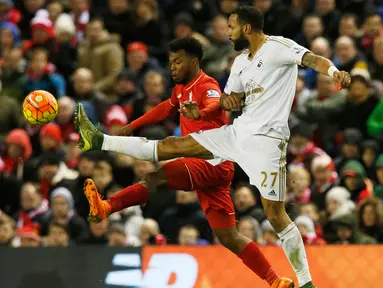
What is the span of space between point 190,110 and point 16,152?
526cm

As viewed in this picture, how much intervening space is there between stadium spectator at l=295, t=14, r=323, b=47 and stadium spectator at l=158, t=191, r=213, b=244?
326cm

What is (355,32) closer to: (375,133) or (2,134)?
(375,133)

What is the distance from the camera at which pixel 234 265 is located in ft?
35.2

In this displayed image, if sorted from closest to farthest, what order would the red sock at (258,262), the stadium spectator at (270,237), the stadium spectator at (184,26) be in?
the red sock at (258,262) → the stadium spectator at (270,237) → the stadium spectator at (184,26)

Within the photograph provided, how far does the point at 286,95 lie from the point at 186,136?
0.91m

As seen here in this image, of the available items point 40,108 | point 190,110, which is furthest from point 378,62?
point 40,108

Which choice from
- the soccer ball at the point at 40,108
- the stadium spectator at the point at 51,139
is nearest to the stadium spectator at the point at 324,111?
the stadium spectator at the point at 51,139

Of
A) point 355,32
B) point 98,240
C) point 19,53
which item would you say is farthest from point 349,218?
point 19,53

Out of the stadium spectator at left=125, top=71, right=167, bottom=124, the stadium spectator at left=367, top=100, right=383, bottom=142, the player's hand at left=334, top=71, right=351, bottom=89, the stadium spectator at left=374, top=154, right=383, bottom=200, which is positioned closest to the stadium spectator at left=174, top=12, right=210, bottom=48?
the stadium spectator at left=125, top=71, right=167, bottom=124

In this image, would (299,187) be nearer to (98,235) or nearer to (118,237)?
(118,237)

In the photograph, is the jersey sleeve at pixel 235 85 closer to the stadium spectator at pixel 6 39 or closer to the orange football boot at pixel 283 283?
the orange football boot at pixel 283 283

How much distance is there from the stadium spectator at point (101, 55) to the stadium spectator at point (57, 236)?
10.6ft

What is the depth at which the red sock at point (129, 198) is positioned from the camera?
9.34 m

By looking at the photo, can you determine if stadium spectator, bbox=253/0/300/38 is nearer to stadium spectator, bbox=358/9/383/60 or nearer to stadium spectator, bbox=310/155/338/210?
stadium spectator, bbox=358/9/383/60
